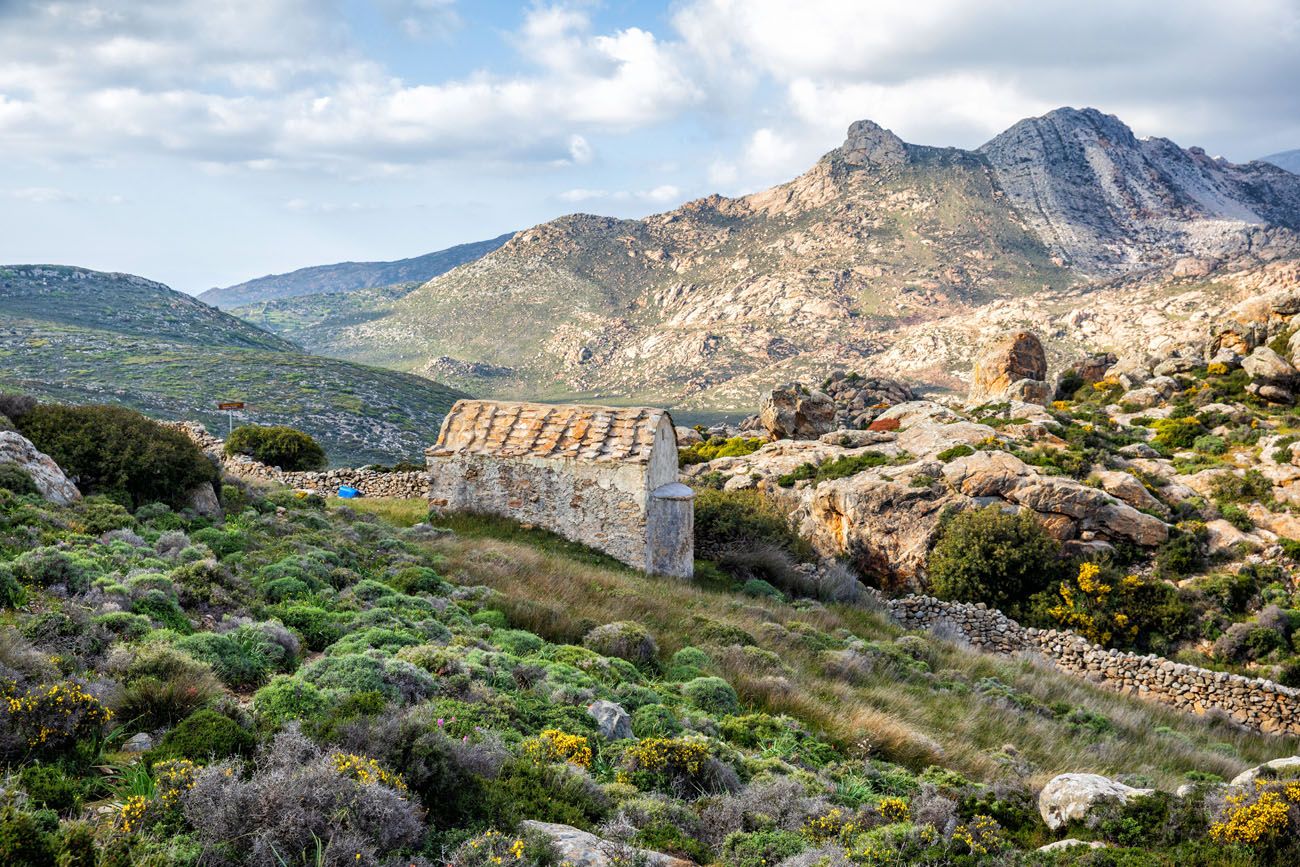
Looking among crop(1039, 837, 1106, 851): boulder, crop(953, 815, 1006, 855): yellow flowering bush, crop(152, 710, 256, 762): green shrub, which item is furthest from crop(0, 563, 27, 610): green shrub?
crop(1039, 837, 1106, 851): boulder

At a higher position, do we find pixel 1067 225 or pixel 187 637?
pixel 1067 225

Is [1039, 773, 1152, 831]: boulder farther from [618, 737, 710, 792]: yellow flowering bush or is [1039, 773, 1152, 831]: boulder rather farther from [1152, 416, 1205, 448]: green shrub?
[1152, 416, 1205, 448]: green shrub

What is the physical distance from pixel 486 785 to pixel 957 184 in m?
158

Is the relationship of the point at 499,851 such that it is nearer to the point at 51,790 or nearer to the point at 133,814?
the point at 133,814

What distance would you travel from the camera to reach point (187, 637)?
7.18 metres

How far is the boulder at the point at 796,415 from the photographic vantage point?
36125 mm

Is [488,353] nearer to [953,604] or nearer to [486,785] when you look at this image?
[953,604]

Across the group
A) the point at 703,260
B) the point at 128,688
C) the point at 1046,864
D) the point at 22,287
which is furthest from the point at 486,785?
the point at 703,260

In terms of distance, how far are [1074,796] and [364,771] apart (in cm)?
608

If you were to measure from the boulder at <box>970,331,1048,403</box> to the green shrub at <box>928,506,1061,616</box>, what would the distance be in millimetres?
25513

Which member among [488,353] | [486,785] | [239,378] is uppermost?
[488,353]

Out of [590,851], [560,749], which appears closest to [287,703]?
[560,749]

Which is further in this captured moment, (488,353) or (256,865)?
(488,353)

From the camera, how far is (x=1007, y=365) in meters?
43.9
